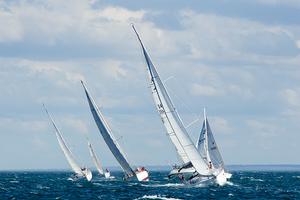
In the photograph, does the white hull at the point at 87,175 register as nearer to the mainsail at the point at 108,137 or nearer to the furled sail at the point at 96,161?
the furled sail at the point at 96,161

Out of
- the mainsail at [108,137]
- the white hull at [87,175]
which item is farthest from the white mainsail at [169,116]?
the white hull at [87,175]

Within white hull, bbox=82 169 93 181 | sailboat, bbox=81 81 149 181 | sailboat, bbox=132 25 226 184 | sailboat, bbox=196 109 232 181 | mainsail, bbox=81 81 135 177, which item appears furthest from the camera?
white hull, bbox=82 169 93 181

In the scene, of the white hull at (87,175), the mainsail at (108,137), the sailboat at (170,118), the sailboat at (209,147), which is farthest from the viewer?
the white hull at (87,175)

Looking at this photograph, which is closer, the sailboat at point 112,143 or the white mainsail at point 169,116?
the white mainsail at point 169,116

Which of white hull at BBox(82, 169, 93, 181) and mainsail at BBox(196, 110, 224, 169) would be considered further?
white hull at BBox(82, 169, 93, 181)

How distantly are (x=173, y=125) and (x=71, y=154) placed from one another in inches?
2614

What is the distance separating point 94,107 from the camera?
397ft

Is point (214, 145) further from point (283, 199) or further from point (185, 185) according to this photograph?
point (283, 199)

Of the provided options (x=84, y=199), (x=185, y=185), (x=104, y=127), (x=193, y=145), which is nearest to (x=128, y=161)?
(x=104, y=127)

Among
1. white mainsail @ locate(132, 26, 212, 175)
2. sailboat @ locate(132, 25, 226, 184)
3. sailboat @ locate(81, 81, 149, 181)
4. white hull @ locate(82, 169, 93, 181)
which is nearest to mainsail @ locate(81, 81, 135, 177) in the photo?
sailboat @ locate(81, 81, 149, 181)

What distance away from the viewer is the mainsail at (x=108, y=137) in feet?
390

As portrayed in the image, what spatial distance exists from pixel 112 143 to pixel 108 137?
1174 millimetres

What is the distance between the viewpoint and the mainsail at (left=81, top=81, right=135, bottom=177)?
390 ft

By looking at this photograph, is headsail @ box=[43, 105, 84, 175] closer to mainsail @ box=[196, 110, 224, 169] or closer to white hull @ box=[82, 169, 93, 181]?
white hull @ box=[82, 169, 93, 181]
